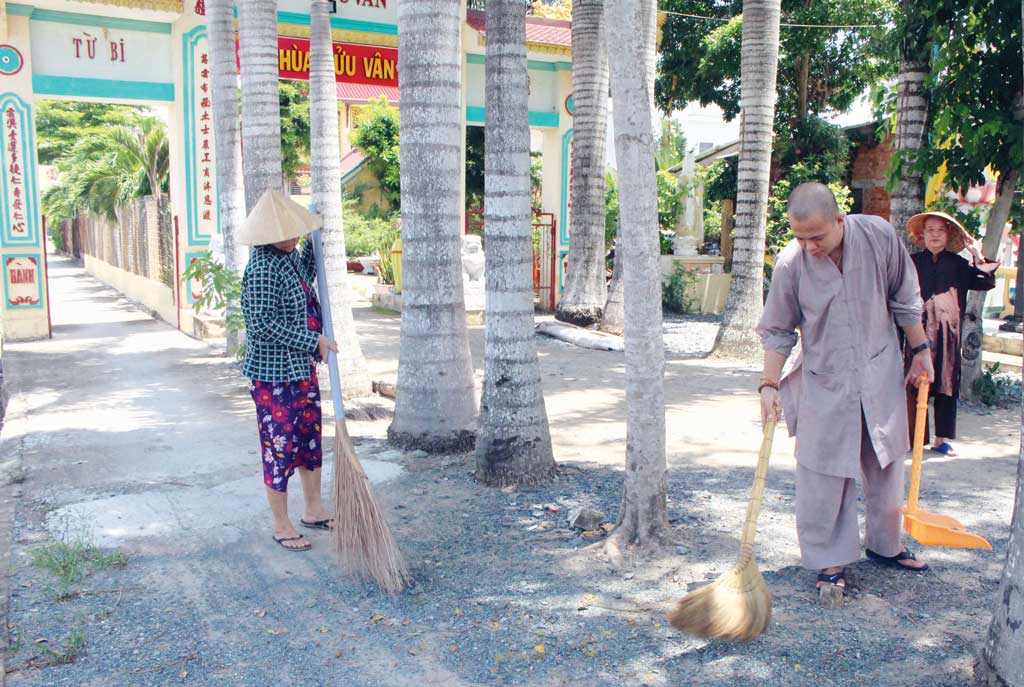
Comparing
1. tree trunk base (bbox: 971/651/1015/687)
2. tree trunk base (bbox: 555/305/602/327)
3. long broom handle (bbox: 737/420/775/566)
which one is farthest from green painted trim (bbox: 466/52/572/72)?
tree trunk base (bbox: 971/651/1015/687)

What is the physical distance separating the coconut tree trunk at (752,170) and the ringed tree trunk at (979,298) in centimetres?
284

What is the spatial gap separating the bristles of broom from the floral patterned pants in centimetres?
23

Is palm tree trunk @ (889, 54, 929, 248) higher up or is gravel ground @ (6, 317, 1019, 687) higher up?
palm tree trunk @ (889, 54, 929, 248)

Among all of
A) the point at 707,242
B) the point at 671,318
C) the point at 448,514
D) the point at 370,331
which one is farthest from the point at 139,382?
the point at 707,242

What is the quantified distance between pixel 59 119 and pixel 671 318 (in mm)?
26272

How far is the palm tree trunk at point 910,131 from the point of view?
321 inches

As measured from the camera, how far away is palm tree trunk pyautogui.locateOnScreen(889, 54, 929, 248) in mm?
8164

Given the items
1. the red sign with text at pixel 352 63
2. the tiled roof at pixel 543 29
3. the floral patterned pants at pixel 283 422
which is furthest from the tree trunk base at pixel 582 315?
the floral patterned pants at pixel 283 422

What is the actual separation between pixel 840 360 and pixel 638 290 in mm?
1008

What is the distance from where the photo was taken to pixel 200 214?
1405 centimetres

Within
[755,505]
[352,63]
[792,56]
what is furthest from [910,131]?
[792,56]

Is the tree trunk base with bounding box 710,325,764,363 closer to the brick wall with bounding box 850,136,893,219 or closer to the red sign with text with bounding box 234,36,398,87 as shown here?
the red sign with text with bounding box 234,36,398,87

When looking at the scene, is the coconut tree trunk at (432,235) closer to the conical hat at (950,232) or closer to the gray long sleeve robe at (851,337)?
the gray long sleeve robe at (851,337)

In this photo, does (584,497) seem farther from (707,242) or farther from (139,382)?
(707,242)
